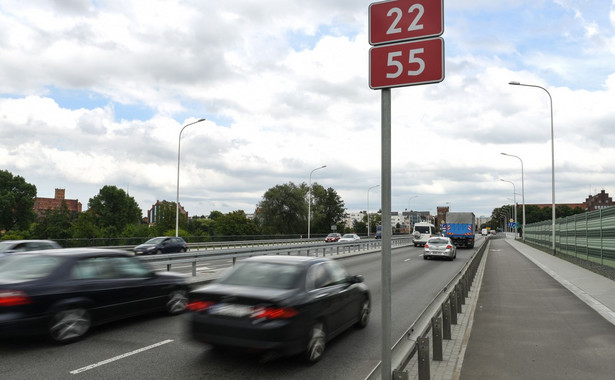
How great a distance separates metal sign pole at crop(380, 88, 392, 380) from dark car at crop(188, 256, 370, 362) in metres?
1.89

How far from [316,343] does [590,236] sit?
19.4 metres

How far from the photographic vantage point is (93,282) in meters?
6.99

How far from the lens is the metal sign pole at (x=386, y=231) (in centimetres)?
370

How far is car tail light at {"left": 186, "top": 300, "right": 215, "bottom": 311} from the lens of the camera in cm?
574

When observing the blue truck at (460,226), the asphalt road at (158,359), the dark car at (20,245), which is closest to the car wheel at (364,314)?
the asphalt road at (158,359)

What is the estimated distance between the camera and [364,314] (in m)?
7.99

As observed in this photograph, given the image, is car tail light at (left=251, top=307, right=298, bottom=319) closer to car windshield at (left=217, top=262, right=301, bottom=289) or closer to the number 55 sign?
car windshield at (left=217, top=262, right=301, bottom=289)

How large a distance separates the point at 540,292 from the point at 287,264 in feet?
31.0

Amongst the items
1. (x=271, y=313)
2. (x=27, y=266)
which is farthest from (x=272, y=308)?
(x=27, y=266)

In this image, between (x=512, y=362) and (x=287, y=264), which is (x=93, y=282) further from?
(x=512, y=362)

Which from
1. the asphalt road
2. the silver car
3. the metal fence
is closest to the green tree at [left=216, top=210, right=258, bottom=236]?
the silver car

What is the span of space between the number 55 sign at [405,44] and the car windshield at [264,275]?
3.16 meters

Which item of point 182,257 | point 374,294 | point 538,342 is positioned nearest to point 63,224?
point 182,257

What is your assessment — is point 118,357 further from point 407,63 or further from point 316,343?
point 407,63
